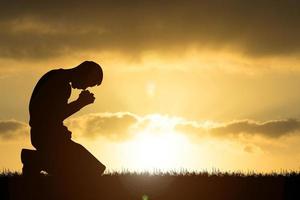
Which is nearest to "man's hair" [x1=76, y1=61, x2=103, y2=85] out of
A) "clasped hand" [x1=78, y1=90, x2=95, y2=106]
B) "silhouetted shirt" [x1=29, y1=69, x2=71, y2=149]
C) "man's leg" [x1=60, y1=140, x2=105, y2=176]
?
"clasped hand" [x1=78, y1=90, x2=95, y2=106]

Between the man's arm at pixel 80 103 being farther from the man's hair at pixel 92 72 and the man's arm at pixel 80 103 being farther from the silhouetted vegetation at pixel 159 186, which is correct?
the silhouetted vegetation at pixel 159 186

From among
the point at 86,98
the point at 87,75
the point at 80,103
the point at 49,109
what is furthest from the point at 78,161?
the point at 87,75

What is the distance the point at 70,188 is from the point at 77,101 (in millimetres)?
1869

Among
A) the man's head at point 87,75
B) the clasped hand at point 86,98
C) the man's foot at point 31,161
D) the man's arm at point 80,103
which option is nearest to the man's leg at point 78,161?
the man's foot at point 31,161

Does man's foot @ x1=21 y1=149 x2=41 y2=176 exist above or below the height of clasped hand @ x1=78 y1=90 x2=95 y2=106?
below

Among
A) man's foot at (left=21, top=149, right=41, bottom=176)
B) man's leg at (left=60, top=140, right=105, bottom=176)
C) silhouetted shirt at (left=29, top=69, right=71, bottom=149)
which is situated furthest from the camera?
man's leg at (left=60, top=140, right=105, bottom=176)

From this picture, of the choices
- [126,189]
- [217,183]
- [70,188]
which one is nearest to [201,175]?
[217,183]

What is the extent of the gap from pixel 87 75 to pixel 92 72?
0.13 meters

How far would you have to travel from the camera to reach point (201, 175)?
19.0m

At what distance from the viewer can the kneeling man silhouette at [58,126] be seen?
52.5ft

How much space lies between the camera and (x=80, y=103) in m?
15.9

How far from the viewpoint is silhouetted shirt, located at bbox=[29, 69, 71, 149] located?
53.0 feet

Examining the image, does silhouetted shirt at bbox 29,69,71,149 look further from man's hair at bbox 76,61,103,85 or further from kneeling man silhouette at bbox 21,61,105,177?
man's hair at bbox 76,61,103,85

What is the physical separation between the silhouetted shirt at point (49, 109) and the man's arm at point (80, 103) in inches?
3.4
